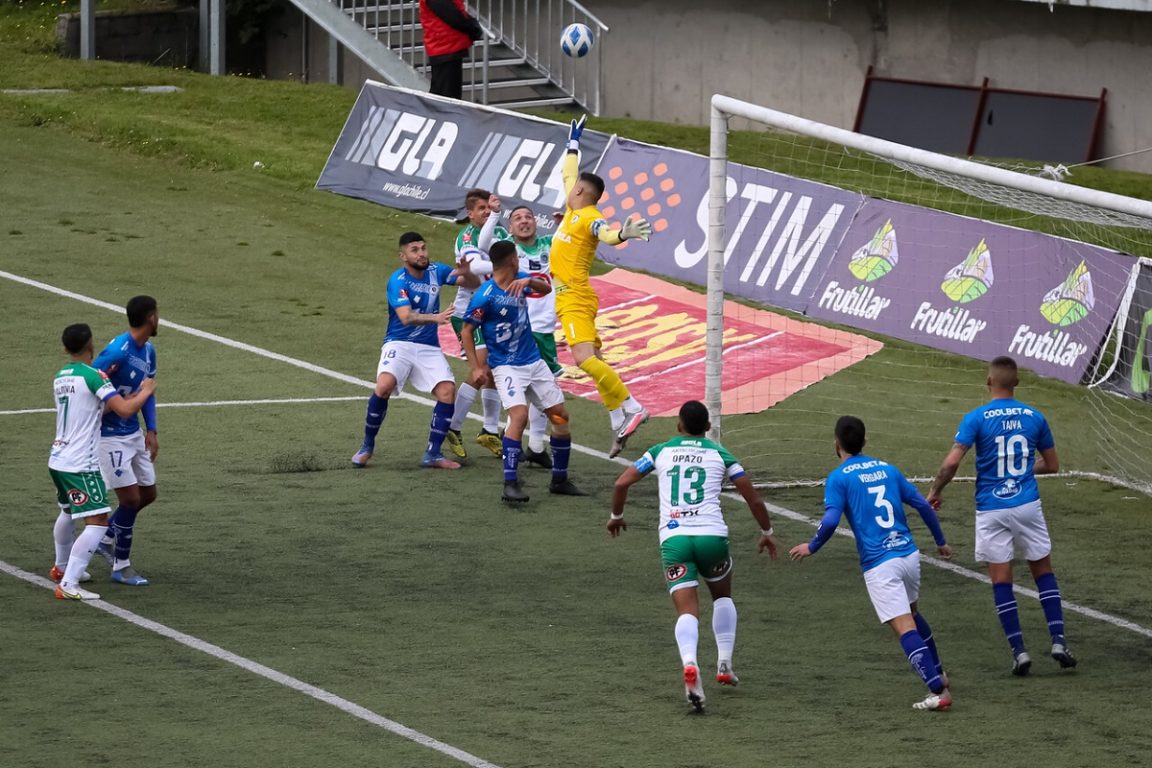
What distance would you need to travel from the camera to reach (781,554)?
1377 centimetres

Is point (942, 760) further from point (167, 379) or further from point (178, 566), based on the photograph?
point (167, 379)

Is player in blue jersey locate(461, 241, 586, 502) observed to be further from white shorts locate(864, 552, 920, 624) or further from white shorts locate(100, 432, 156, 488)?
white shorts locate(864, 552, 920, 624)

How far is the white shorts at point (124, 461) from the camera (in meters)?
12.2

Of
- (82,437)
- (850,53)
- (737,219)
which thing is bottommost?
(82,437)

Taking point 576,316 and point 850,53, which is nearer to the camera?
point 576,316

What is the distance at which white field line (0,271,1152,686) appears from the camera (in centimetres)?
1234

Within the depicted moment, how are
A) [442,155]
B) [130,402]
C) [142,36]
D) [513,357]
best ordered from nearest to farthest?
1. [130,402]
2. [513,357]
3. [442,155]
4. [142,36]

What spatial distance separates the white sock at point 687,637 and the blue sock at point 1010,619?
2039 mm

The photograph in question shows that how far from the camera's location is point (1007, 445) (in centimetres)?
1115

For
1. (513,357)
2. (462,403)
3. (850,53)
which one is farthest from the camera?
(850,53)

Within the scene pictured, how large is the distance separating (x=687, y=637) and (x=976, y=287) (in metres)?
9.45

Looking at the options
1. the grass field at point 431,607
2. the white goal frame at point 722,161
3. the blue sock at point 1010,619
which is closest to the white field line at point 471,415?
the grass field at point 431,607

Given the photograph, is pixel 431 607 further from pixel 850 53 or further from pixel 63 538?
pixel 850 53

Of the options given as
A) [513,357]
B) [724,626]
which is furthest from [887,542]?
[513,357]
